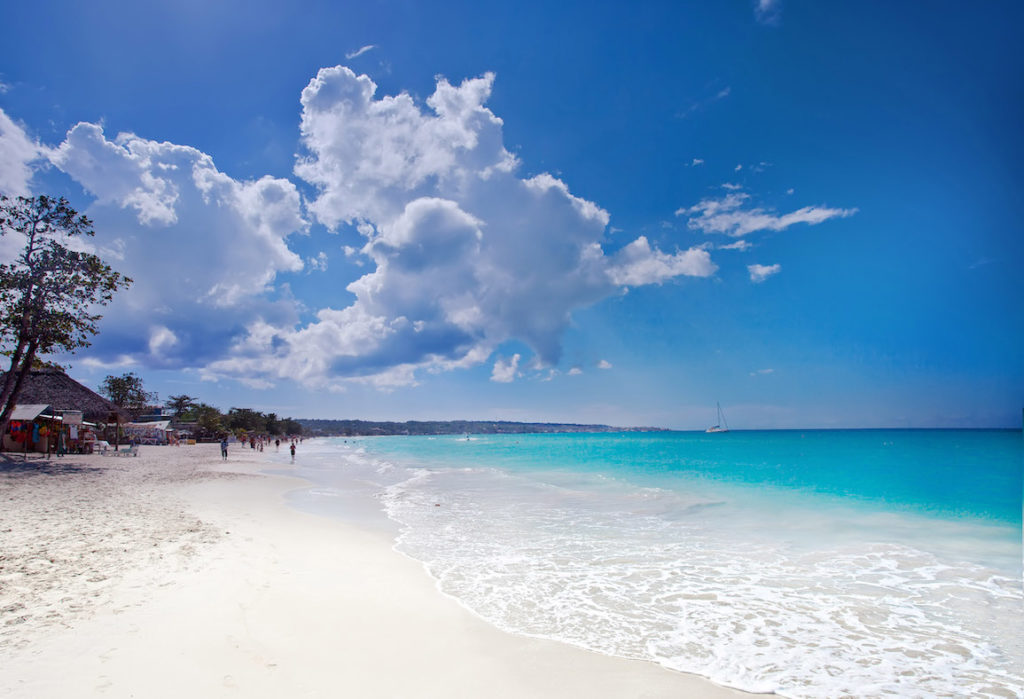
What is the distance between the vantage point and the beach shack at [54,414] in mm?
23531

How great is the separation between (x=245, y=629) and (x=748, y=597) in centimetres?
679

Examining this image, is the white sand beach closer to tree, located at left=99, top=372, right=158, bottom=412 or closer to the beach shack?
the beach shack

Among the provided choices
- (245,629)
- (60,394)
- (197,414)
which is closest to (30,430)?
(60,394)

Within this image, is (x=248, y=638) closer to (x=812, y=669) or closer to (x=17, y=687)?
(x=17, y=687)

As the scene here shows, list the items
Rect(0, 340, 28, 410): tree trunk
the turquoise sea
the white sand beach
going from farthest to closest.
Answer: Rect(0, 340, 28, 410): tree trunk → the turquoise sea → the white sand beach

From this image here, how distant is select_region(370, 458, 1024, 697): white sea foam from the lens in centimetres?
496

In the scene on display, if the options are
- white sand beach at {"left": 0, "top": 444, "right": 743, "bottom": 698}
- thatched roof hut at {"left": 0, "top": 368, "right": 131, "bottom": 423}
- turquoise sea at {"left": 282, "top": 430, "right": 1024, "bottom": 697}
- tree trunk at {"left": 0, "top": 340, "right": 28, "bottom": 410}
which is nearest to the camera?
white sand beach at {"left": 0, "top": 444, "right": 743, "bottom": 698}

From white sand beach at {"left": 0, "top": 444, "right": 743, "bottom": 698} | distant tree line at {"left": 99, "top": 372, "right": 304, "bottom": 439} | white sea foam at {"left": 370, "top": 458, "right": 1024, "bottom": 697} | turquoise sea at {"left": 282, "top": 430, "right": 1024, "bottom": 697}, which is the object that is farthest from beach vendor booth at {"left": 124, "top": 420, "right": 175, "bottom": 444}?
white sea foam at {"left": 370, "top": 458, "right": 1024, "bottom": 697}

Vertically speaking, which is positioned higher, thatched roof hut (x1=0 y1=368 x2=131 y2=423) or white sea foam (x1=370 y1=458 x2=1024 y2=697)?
thatched roof hut (x1=0 y1=368 x2=131 y2=423)

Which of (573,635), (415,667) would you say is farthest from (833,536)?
(415,667)

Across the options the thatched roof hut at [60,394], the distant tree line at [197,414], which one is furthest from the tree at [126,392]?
the thatched roof hut at [60,394]

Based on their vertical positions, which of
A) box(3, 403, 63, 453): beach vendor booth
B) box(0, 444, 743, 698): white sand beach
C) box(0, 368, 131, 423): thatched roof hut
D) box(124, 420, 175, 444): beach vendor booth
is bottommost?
box(124, 420, 175, 444): beach vendor booth

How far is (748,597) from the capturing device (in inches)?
278

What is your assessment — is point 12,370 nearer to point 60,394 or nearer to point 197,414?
point 60,394
